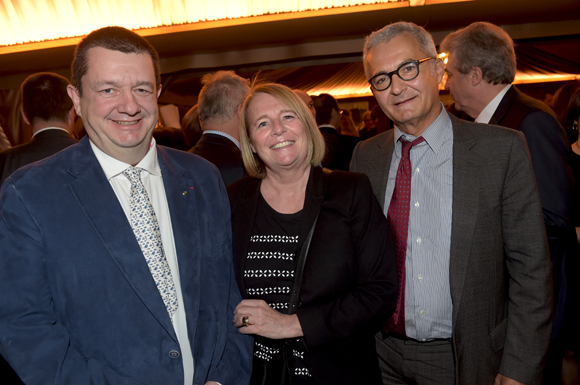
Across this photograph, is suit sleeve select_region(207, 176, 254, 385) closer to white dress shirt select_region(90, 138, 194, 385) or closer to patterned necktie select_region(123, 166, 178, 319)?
white dress shirt select_region(90, 138, 194, 385)

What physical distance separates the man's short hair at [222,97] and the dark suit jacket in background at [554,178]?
73.8 inches

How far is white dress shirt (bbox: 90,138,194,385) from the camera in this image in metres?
1.38

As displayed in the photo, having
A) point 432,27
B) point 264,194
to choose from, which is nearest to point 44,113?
point 264,194

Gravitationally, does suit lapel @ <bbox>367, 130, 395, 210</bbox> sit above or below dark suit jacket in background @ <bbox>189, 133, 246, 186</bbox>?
above

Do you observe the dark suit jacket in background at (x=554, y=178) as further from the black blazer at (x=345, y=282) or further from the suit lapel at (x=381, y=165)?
the black blazer at (x=345, y=282)

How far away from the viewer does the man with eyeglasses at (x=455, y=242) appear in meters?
1.55

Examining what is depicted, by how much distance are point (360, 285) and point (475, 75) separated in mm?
1677

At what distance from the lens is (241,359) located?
1554mm

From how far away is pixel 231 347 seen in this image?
155 cm

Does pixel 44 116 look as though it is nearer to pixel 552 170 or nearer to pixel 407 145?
pixel 407 145

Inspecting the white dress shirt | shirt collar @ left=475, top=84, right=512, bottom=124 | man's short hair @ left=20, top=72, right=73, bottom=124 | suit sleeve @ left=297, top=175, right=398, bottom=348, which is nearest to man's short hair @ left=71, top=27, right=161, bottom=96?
the white dress shirt

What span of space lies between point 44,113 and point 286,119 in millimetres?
2050

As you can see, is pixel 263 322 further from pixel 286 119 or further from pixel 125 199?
pixel 286 119

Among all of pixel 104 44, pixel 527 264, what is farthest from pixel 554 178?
pixel 104 44
